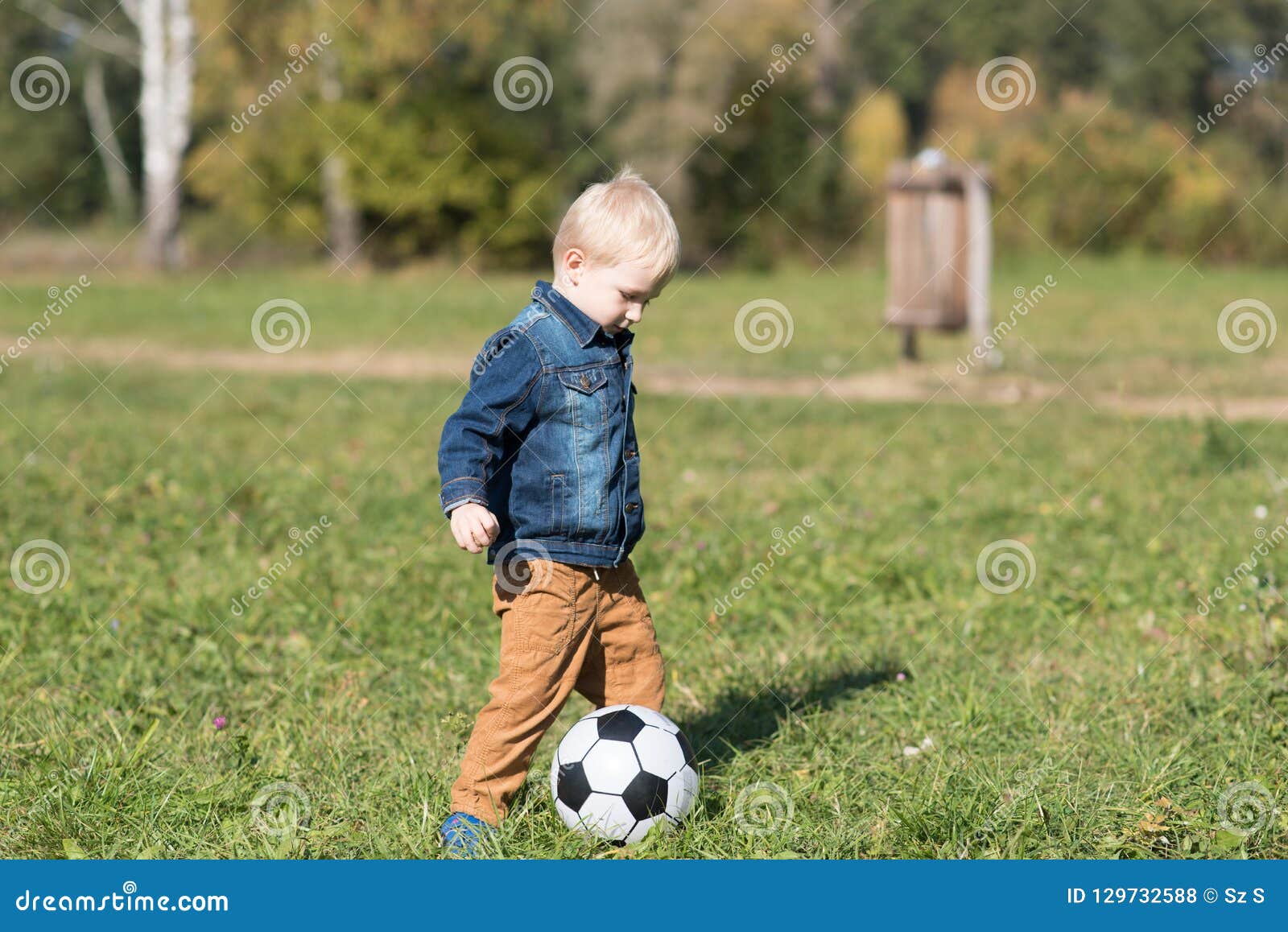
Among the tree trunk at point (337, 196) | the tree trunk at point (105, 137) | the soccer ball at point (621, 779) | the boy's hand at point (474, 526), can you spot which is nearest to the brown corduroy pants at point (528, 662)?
the soccer ball at point (621, 779)

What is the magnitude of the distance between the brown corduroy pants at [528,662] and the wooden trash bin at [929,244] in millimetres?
8278

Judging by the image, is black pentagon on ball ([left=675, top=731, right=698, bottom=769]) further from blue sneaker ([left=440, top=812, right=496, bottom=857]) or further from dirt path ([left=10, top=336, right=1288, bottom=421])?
dirt path ([left=10, top=336, right=1288, bottom=421])

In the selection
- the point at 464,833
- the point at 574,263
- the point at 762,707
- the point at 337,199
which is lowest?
the point at 464,833

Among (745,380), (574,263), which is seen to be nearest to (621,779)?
(574,263)

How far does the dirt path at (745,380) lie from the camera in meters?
9.09

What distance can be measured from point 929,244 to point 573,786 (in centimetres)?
906

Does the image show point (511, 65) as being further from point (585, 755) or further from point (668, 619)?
point (585, 755)

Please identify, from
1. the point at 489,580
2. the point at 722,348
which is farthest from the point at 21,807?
the point at 722,348

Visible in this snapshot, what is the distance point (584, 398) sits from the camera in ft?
9.70

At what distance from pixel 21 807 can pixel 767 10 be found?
26010 mm

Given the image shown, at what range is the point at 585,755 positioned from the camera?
3.01 m

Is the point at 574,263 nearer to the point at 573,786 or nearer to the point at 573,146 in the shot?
the point at 573,786

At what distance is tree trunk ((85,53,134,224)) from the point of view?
3509 cm

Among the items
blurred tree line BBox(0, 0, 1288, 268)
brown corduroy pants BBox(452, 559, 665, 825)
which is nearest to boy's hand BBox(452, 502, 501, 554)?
brown corduroy pants BBox(452, 559, 665, 825)
